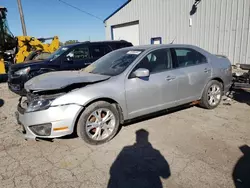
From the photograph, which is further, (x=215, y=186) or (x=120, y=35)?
(x=120, y=35)

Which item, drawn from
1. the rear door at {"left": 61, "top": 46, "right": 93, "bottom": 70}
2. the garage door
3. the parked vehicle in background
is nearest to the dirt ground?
the parked vehicle in background

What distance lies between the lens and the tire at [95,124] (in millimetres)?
3266

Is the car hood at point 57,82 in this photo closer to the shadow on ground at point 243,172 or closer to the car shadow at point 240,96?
the shadow on ground at point 243,172

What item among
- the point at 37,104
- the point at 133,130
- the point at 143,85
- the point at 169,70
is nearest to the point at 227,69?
the point at 169,70

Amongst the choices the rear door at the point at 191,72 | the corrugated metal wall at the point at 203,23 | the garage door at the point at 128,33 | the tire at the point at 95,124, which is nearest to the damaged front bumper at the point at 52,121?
the tire at the point at 95,124

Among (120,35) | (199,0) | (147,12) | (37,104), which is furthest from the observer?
(120,35)

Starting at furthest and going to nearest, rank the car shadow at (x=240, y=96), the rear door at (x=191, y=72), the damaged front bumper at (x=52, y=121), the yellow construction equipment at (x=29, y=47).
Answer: the yellow construction equipment at (x=29, y=47), the car shadow at (x=240, y=96), the rear door at (x=191, y=72), the damaged front bumper at (x=52, y=121)

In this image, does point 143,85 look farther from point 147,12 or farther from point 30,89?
point 147,12

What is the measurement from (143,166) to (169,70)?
6.67 ft

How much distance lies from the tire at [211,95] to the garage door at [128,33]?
987 cm

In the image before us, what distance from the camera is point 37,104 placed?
3.16m

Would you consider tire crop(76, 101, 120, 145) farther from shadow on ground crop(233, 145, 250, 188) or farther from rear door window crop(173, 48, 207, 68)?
shadow on ground crop(233, 145, 250, 188)

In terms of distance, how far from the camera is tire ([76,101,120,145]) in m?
3.27

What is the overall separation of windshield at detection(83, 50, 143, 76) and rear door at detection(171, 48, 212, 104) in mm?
927
